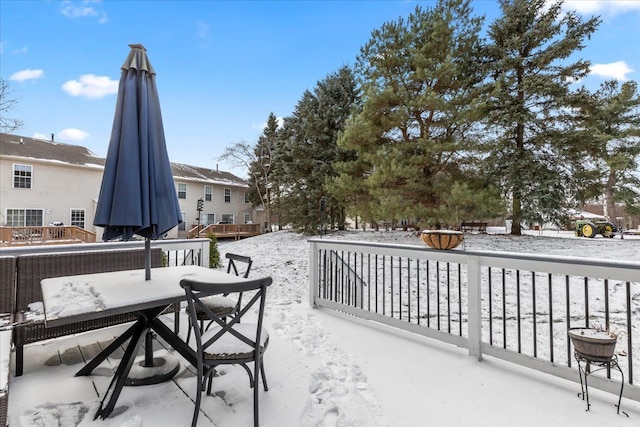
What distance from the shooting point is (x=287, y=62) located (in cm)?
1110

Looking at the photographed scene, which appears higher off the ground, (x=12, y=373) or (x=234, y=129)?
(x=234, y=129)

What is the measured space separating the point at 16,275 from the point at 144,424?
1.80 meters

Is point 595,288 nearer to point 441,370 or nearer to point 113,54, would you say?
point 441,370

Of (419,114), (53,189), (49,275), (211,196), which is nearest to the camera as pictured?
(49,275)

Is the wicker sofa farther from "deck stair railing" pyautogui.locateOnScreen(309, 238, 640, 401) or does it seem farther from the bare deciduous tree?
the bare deciduous tree

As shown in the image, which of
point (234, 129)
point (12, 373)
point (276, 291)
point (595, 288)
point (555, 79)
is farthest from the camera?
point (234, 129)

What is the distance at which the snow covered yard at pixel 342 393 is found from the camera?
5.94 feet

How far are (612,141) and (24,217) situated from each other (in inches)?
957

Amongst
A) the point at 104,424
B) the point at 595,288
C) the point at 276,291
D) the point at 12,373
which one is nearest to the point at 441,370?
the point at 104,424

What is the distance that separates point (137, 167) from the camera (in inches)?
84.0

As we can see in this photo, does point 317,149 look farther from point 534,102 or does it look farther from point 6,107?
point 6,107

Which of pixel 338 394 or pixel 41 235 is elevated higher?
pixel 41 235

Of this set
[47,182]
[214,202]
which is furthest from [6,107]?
[214,202]

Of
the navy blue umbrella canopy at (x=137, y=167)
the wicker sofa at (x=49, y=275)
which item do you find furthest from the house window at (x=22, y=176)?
the navy blue umbrella canopy at (x=137, y=167)
